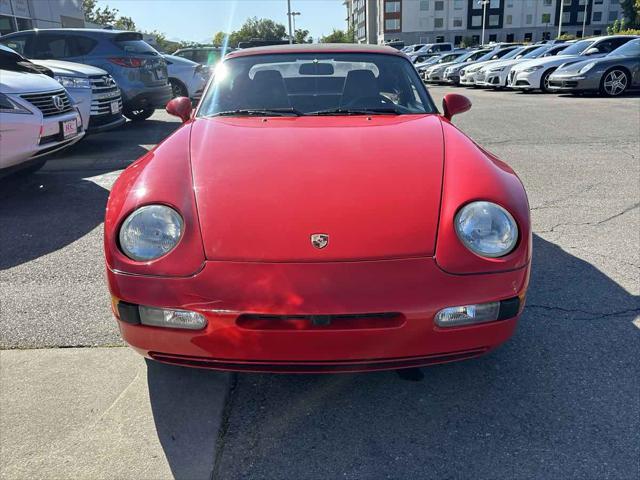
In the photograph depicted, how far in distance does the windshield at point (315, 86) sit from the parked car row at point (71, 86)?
7.53ft

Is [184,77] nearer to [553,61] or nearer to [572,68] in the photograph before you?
[572,68]

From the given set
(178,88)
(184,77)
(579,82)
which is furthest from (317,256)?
(579,82)

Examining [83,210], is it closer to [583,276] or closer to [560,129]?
[583,276]

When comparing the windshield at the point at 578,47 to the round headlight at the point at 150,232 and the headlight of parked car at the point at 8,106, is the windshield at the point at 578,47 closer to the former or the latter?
the headlight of parked car at the point at 8,106

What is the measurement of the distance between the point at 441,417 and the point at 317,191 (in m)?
1.00

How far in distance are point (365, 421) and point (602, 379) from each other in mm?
1024

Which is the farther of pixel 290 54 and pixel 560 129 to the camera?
pixel 560 129

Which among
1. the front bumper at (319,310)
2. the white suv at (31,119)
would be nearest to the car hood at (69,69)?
the white suv at (31,119)

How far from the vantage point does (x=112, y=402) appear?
2230 millimetres

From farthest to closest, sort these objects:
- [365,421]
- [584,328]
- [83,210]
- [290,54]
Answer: [83,210]
[290,54]
[584,328]
[365,421]

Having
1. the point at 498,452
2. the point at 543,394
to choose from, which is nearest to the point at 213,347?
the point at 498,452

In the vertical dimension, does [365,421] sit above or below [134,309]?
below

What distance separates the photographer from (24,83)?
5023 mm

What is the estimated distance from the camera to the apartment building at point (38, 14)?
23344 millimetres
